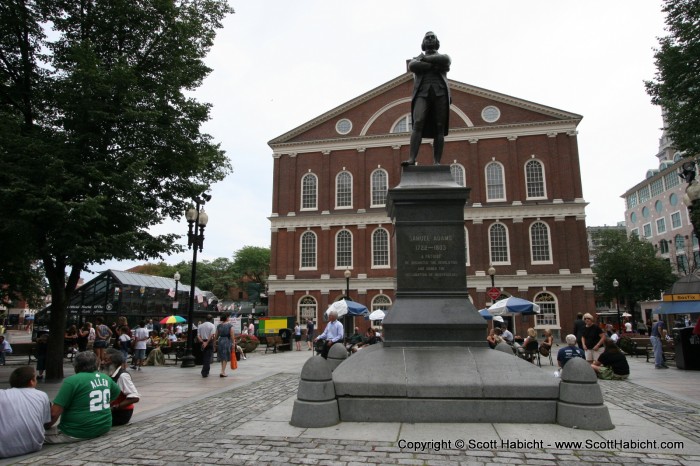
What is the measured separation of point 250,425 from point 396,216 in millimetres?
4058

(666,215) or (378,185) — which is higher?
(666,215)

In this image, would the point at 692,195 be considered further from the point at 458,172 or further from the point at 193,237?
the point at 458,172

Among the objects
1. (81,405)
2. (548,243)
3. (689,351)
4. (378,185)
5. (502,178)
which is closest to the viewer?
(81,405)

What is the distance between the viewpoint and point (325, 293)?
36.8 m

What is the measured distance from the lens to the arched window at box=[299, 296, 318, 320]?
37094 millimetres

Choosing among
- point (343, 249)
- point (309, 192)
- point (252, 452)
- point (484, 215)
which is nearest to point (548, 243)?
point (484, 215)

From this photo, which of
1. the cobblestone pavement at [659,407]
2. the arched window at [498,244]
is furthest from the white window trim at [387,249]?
the cobblestone pavement at [659,407]

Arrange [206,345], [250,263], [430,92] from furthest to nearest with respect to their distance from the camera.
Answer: [250,263] → [206,345] → [430,92]

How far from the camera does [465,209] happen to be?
35625 millimetres

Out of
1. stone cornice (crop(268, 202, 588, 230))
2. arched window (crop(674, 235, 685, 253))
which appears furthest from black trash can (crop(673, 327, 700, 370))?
arched window (crop(674, 235, 685, 253))

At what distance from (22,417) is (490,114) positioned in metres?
38.0

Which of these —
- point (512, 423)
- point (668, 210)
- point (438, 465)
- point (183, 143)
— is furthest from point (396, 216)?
point (668, 210)

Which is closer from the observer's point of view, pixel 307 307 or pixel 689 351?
pixel 689 351

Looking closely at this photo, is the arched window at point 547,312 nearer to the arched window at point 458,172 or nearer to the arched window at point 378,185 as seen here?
the arched window at point 458,172
